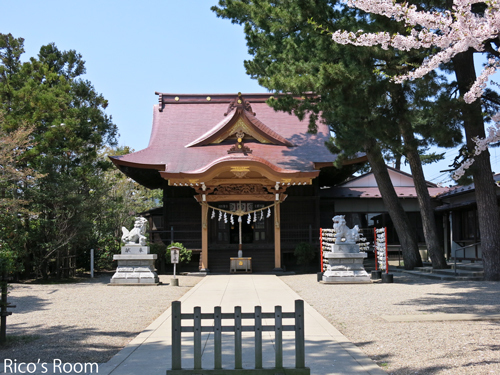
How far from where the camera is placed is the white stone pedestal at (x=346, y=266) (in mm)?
14023

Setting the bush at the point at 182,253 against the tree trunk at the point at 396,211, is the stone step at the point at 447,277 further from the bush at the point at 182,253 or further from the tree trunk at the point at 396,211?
the bush at the point at 182,253

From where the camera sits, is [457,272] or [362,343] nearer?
[362,343]

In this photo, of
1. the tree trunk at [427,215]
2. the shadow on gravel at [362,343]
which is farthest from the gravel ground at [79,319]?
the tree trunk at [427,215]

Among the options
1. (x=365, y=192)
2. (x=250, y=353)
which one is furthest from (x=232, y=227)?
(x=250, y=353)

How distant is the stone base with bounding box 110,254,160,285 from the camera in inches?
571

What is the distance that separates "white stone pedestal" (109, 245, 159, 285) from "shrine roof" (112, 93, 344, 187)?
4780mm

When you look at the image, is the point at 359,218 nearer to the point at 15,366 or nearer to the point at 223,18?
the point at 223,18

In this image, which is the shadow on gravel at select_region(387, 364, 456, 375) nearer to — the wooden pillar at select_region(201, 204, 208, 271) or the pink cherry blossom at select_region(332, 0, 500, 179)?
the pink cherry blossom at select_region(332, 0, 500, 179)

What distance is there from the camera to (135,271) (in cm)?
1467

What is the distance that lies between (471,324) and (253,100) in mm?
18556

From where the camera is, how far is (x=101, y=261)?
20047 mm

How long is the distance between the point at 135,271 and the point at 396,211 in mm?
9082

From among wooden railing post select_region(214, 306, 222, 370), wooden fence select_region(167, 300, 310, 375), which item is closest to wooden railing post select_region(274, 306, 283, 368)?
wooden fence select_region(167, 300, 310, 375)

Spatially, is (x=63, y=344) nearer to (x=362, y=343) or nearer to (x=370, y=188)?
(x=362, y=343)
